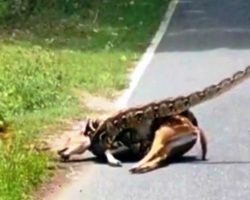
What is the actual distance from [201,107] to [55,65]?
7.44 feet

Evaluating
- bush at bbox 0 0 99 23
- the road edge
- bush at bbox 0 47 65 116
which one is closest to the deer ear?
bush at bbox 0 47 65 116

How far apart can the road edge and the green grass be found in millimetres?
99

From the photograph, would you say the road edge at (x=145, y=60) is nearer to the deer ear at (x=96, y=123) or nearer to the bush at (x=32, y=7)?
the bush at (x=32, y=7)

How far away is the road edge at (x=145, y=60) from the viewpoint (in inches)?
492

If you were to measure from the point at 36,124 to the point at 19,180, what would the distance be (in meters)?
2.19

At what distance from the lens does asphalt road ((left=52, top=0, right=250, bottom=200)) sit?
9094mm

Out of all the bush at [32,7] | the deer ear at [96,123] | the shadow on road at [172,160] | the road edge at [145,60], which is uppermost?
the deer ear at [96,123]

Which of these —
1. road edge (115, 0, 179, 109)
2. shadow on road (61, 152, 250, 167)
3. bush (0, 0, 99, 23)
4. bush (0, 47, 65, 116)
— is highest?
shadow on road (61, 152, 250, 167)

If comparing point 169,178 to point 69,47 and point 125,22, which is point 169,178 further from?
point 125,22

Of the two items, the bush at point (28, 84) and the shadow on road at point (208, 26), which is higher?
the bush at point (28, 84)

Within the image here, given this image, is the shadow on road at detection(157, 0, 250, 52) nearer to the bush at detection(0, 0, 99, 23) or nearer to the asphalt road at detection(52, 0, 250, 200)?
the asphalt road at detection(52, 0, 250, 200)

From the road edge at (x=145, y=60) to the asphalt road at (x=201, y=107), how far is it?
0.07 metres

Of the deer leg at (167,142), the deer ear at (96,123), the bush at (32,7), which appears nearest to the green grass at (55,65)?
the bush at (32,7)

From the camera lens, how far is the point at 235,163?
32.3 feet
